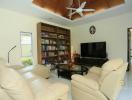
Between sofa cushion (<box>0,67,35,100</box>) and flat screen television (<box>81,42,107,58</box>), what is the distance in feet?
16.7

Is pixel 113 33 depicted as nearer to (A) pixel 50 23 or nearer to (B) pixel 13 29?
(A) pixel 50 23

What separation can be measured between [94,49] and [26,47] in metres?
3.31

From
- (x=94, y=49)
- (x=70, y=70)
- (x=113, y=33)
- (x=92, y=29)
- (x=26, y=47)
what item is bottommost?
(x=70, y=70)

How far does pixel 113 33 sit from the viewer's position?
5.82 meters

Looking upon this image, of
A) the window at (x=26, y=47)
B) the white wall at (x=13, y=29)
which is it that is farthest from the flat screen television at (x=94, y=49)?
the window at (x=26, y=47)

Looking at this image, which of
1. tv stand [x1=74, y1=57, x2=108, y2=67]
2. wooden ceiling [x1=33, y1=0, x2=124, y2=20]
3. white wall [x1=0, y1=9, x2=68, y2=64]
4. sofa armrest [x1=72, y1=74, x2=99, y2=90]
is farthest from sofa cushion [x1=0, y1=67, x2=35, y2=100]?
tv stand [x1=74, y1=57, x2=108, y2=67]

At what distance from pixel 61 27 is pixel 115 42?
2.99 metres

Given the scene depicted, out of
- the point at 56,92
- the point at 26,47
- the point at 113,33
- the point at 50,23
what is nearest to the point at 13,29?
the point at 26,47

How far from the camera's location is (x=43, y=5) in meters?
4.84

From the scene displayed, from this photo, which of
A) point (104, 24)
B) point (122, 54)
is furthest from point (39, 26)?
point (122, 54)

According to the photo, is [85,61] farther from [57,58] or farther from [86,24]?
[86,24]

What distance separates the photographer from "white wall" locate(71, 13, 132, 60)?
5.46 meters

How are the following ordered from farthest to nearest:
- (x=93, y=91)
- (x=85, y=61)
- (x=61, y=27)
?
1. (x=61, y=27)
2. (x=85, y=61)
3. (x=93, y=91)

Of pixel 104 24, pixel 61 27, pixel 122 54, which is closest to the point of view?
pixel 122 54
